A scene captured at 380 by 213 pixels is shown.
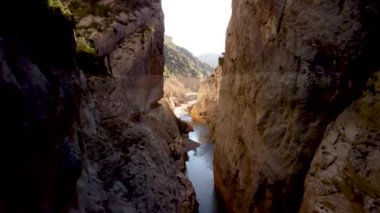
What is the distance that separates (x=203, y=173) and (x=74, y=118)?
1596 cm

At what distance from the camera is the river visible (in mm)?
15633

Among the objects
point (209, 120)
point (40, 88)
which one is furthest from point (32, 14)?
point (209, 120)

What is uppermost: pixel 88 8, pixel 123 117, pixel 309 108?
pixel 88 8

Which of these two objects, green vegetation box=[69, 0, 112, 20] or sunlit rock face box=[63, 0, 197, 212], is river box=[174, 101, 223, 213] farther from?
green vegetation box=[69, 0, 112, 20]

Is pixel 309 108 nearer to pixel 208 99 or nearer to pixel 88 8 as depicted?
pixel 88 8

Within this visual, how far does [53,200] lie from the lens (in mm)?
4383

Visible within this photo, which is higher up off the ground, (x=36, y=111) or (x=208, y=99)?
(x=36, y=111)

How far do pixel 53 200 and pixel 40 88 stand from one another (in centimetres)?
143

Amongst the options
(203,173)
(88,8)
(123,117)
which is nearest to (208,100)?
(203,173)

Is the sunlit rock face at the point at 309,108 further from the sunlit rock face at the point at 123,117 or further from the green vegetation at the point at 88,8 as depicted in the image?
the green vegetation at the point at 88,8

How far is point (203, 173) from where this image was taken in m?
20.6

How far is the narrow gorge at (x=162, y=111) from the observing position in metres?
4.05

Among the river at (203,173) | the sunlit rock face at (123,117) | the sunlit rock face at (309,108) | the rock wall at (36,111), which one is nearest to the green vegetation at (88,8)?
the sunlit rock face at (123,117)

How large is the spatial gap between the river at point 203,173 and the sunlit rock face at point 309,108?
285 centimetres
